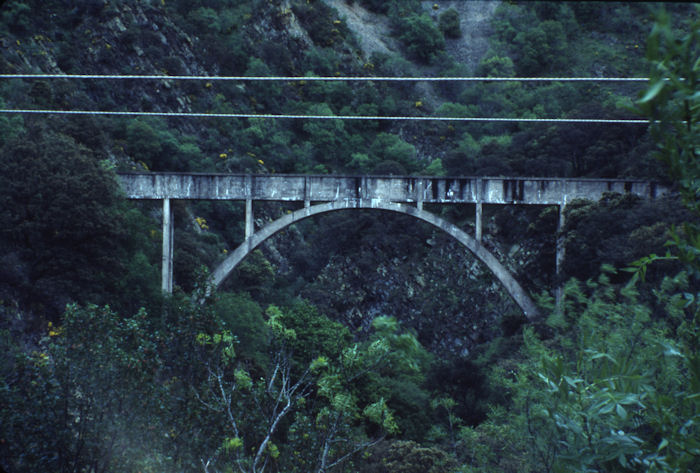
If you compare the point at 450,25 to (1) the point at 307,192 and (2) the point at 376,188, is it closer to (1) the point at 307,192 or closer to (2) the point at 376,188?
(2) the point at 376,188

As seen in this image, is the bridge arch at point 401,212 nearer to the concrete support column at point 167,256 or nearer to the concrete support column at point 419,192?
the concrete support column at point 419,192

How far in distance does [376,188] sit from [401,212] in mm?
1018

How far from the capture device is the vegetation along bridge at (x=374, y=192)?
1917cm

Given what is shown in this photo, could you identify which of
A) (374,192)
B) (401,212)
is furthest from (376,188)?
(401,212)

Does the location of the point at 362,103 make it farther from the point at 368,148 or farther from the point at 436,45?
the point at 436,45

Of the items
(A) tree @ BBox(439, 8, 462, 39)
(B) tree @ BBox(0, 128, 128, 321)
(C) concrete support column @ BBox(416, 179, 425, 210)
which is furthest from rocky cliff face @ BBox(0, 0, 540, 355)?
(A) tree @ BBox(439, 8, 462, 39)

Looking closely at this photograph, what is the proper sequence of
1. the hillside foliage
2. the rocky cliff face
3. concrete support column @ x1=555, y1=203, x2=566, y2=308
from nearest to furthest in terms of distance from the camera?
1. the hillside foliage
2. concrete support column @ x1=555, y1=203, x2=566, y2=308
3. the rocky cliff face

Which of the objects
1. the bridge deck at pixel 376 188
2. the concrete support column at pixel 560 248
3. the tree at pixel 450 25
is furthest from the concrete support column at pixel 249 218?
the tree at pixel 450 25

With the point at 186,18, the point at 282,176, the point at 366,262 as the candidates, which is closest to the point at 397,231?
the point at 366,262

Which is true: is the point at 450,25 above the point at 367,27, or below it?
above

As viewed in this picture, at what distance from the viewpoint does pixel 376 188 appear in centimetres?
2028

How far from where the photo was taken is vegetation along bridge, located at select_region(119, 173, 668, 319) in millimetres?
19172

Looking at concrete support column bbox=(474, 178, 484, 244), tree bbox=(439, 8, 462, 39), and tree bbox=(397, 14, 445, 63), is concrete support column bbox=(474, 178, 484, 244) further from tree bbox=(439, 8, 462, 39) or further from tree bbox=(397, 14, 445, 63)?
tree bbox=(439, 8, 462, 39)

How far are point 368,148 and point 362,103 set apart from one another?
139 inches
